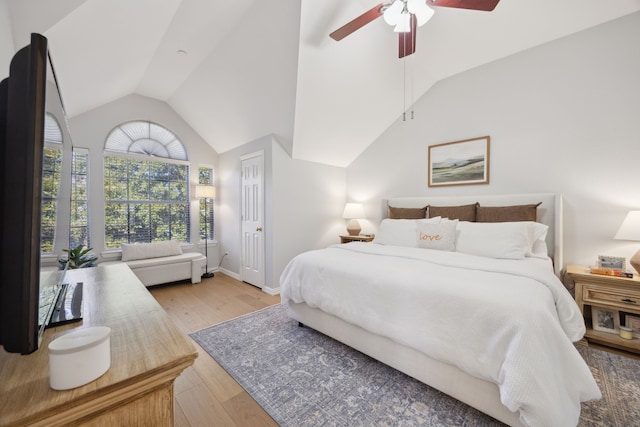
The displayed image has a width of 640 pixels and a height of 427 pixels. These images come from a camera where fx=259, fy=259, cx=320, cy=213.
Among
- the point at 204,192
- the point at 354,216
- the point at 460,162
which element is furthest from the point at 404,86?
the point at 204,192

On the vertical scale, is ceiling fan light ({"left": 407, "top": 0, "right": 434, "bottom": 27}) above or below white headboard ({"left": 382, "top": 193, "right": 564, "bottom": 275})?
above

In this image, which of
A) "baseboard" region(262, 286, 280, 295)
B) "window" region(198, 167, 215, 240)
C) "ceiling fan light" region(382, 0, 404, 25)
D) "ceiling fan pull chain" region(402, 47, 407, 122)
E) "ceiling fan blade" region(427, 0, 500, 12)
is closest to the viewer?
"ceiling fan blade" region(427, 0, 500, 12)

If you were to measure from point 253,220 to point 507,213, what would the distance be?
329 cm

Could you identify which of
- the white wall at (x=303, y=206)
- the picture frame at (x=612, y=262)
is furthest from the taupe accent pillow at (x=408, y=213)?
the picture frame at (x=612, y=262)

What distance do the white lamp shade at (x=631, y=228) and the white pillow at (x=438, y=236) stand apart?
4.14 ft

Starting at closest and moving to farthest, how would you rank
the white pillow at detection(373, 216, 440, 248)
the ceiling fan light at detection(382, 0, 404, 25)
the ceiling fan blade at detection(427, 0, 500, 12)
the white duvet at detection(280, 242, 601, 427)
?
the white duvet at detection(280, 242, 601, 427) < the ceiling fan blade at detection(427, 0, 500, 12) < the ceiling fan light at detection(382, 0, 404, 25) < the white pillow at detection(373, 216, 440, 248)

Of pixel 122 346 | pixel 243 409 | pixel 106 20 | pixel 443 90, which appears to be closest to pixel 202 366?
pixel 243 409

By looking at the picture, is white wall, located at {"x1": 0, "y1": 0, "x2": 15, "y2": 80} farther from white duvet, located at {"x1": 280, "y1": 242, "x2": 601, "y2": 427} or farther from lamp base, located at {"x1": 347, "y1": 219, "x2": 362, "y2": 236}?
lamp base, located at {"x1": 347, "y1": 219, "x2": 362, "y2": 236}

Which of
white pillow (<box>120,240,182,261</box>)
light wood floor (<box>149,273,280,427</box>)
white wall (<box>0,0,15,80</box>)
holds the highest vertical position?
white wall (<box>0,0,15,80</box>)

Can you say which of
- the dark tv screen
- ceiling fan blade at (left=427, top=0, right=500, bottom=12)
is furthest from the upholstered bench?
ceiling fan blade at (left=427, top=0, right=500, bottom=12)

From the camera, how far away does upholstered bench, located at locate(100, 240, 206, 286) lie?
3.68m

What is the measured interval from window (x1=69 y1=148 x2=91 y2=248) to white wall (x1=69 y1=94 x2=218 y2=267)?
0.06 m

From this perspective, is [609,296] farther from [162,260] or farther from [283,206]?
[162,260]

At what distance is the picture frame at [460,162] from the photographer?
3270mm
